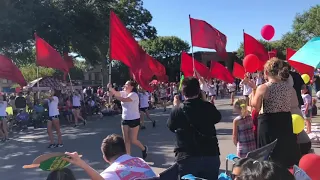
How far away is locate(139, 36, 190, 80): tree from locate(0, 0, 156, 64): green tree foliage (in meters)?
30.6

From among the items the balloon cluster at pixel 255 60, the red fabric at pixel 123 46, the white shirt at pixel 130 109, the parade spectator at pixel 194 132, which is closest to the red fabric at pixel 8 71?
the red fabric at pixel 123 46

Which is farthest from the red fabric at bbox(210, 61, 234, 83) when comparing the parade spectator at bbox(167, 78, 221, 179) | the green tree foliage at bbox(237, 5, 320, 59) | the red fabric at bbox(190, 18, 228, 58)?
the green tree foliage at bbox(237, 5, 320, 59)

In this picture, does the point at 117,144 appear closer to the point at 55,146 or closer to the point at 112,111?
the point at 55,146

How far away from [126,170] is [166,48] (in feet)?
172

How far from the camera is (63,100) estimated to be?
18438mm

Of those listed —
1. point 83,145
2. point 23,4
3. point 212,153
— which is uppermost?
point 23,4

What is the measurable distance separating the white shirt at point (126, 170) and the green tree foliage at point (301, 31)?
38170 millimetres

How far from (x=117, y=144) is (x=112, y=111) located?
16053mm

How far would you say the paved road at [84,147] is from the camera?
7.55 m

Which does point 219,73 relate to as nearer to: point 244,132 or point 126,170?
point 244,132

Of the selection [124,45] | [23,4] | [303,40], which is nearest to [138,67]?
[124,45]

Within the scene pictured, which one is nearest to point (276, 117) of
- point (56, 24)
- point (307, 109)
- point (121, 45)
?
point (121, 45)

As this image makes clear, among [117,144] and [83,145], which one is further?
[83,145]

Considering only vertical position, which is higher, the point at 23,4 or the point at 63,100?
the point at 23,4
